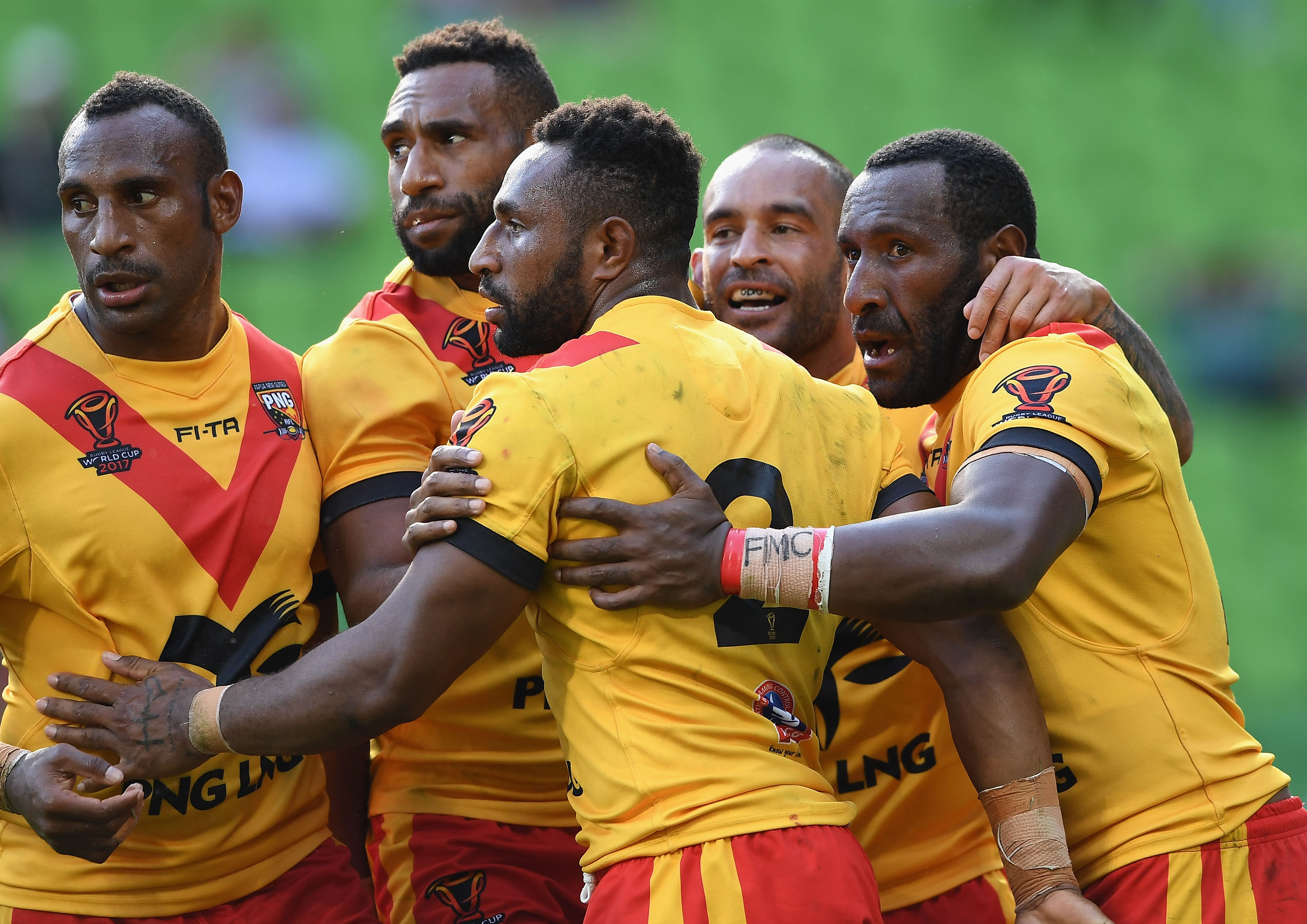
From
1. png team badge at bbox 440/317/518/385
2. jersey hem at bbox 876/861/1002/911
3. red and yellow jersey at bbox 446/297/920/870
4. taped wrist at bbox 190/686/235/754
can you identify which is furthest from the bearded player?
taped wrist at bbox 190/686/235/754

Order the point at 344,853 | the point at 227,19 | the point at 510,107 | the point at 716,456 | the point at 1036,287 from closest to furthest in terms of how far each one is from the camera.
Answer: the point at 716,456 → the point at 1036,287 → the point at 344,853 → the point at 510,107 → the point at 227,19

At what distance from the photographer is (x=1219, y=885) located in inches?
124

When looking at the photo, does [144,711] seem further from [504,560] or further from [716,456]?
[716,456]

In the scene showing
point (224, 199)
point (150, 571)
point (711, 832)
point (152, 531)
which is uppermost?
point (224, 199)

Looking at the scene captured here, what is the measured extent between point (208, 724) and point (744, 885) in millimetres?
1278

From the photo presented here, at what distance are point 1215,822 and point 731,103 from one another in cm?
1174

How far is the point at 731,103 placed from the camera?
13969mm

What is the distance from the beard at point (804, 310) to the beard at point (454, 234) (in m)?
1.03

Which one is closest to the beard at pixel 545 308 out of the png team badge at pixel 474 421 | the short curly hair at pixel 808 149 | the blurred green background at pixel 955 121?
the png team badge at pixel 474 421

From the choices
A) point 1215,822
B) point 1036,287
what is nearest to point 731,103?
point 1036,287

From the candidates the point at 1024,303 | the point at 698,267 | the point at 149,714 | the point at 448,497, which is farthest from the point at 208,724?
the point at 698,267

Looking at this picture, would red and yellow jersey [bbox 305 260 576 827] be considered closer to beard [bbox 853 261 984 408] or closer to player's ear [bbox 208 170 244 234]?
player's ear [bbox 208 170 244 234]

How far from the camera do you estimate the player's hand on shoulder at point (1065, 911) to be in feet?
9.75

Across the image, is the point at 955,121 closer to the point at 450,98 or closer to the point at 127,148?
the point at 450,98
